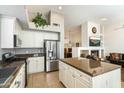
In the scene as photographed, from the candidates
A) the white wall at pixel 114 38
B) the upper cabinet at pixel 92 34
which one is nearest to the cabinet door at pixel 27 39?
the upper cabinet at pixel 92 34

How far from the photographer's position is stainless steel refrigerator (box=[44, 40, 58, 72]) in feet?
15.2

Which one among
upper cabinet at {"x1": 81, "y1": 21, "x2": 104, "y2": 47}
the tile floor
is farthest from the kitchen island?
upper cabinet at {"x1": 81, "y1": 21, "x2": 104, "y2": 47}

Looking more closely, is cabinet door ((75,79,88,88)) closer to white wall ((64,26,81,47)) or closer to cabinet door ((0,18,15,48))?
cabinet door ((0,18,15,48))

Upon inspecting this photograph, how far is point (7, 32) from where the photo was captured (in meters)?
2.78

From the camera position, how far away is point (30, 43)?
458cm

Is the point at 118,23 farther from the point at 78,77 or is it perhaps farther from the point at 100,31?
→ the point at 78,77

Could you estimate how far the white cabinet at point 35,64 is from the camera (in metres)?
4.32

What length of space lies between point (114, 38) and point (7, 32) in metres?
6.64

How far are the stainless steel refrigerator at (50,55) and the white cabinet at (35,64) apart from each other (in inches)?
9.3

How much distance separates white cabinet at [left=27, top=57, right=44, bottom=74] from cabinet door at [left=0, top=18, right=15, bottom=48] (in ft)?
5.34

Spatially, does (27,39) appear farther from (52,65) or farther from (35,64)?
(52,65)

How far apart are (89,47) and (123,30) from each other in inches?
95.0

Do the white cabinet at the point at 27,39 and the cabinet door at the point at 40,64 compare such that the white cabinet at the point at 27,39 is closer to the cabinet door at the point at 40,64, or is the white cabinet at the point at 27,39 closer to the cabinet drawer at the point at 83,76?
the cabinet door at the point at 40,64
